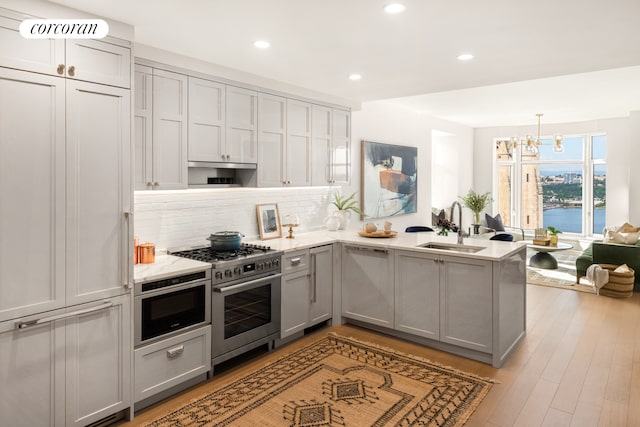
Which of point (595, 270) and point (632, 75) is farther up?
point (632, 75)

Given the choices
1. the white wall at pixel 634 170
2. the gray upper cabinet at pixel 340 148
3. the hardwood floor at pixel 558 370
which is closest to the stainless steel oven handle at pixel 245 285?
the hardwood floor at pixel 558 370

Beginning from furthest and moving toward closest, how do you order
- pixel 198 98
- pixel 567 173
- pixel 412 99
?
pixel 567 173 < pixel 412 99 < pixel 198 98

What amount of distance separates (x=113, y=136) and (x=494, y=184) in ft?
29.8

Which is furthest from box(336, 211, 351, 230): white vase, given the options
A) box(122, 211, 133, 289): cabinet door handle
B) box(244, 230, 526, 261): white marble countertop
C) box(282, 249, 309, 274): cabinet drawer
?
box(122, 211, 133, 289): cabinet door handle

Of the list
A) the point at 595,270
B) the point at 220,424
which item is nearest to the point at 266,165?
the point at 220,424

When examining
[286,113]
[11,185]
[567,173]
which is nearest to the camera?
[11,185]

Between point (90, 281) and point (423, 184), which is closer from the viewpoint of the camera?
point (90, 281)

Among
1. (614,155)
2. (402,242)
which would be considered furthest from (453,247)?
(614,155)

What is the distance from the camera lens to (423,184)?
7.55 m

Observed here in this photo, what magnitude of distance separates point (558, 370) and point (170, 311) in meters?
3.03

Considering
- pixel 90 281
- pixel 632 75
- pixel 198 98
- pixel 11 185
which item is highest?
pixel 632 75

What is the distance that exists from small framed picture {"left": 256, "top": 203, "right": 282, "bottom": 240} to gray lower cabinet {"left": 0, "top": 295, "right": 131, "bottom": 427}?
6.36 ft

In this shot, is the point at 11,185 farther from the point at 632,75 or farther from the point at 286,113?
the point at 632,75

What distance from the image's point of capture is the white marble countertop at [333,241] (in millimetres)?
3002
